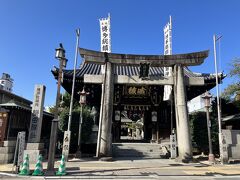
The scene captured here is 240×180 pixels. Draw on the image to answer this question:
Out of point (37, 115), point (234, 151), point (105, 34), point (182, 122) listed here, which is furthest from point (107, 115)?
point (105, 34)

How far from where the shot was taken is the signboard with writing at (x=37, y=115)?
49.0ft

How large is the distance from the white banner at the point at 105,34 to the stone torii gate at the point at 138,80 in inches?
297

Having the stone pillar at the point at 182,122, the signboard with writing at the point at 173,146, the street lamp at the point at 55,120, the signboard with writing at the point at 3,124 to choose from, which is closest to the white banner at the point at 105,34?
the stone pillar at the point at 182,122

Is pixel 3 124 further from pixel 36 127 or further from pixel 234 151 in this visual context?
pixel 234 151

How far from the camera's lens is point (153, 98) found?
25.2 meters

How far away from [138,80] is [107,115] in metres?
3.81

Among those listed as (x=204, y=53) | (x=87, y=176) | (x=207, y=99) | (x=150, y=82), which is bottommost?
(x=87, y=176)

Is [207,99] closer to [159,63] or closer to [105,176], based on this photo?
[159,63]

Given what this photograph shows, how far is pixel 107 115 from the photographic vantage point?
16.8 metres

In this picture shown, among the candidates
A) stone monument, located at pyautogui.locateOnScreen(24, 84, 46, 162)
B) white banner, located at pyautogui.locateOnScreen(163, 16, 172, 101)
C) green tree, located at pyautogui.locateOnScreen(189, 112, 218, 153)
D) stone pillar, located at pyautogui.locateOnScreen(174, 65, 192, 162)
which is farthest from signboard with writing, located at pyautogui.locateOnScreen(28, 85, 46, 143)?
green tree, located at pyautogui.locateOnScreen(189, 112, 218, 153)

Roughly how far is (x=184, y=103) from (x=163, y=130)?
1083 centimetres

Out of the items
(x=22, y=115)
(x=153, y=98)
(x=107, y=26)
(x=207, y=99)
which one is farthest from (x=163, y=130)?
(x=22, y=115)

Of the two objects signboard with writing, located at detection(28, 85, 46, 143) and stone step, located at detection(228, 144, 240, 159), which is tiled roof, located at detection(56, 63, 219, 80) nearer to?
signboard with writing, located at detection(28, 85, 46, 143)

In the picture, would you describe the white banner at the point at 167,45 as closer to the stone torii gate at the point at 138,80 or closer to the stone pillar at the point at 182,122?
the stone torii gate at the point at 138,80
